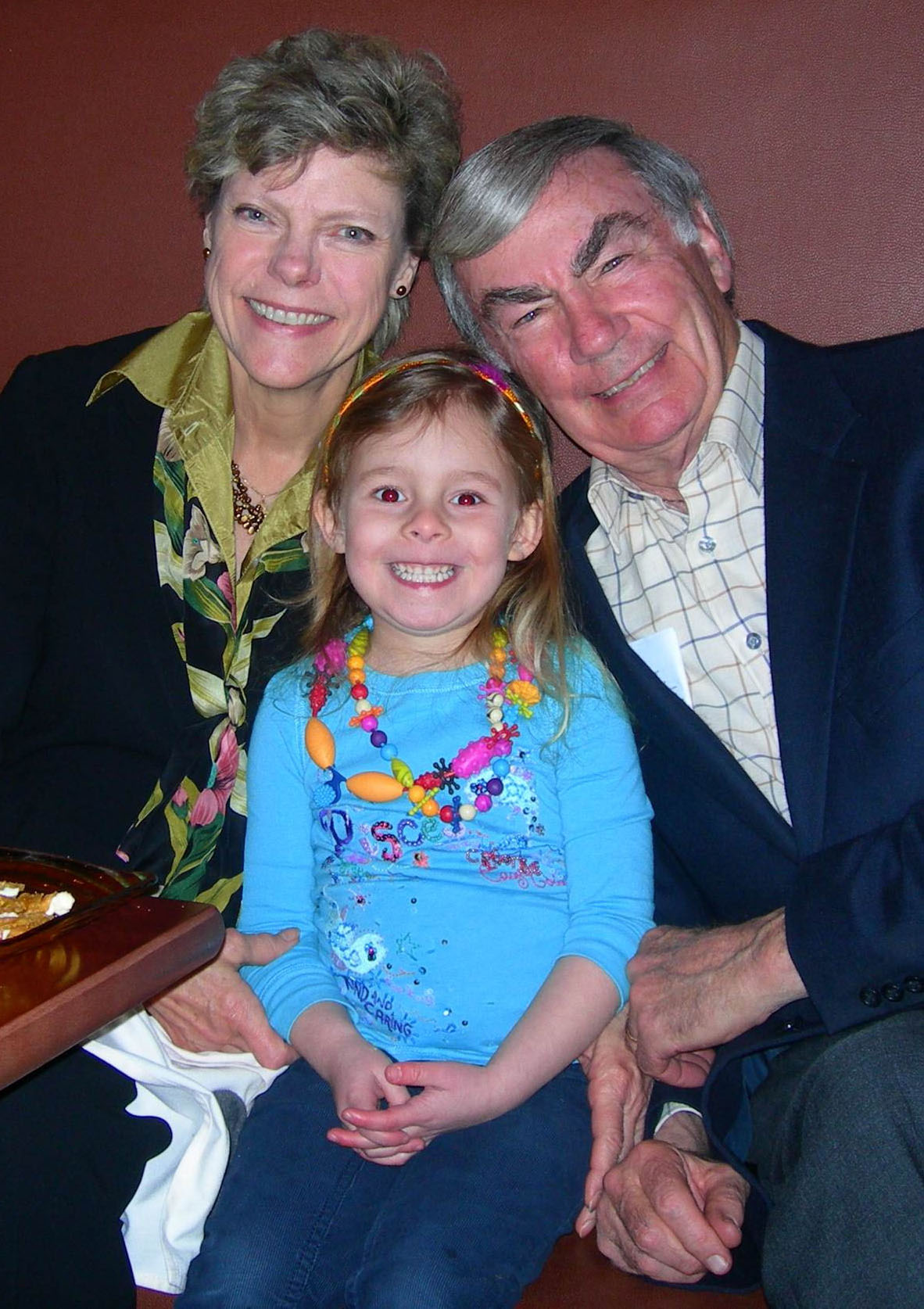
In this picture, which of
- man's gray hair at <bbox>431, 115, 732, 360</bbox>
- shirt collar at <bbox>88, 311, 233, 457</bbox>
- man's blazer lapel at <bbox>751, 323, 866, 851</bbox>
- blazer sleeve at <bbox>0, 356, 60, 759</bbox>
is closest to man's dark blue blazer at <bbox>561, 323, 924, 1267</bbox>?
man's blazer lapel at <bbox>751, 323, 866, 851</bbox>

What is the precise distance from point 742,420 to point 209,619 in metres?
0.72

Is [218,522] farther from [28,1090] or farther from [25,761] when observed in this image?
[28,1090]

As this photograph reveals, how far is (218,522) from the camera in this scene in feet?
5.08

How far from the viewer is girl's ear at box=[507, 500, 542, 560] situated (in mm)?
1463

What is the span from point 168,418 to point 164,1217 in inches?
39.3

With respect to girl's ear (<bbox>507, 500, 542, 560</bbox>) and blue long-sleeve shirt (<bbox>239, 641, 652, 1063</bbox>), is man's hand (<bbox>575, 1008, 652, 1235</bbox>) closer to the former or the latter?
blue long-sleeve shirt (<bbox>239, 641, 652, 1063</bbox>)

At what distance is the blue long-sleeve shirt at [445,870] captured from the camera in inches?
50.8

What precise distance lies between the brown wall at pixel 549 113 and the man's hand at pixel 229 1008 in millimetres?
907

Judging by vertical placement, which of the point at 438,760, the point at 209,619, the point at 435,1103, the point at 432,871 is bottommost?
the point at 435,1103

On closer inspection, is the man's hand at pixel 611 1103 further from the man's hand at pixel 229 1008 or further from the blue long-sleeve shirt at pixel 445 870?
the man's hand at pixel 229 1008

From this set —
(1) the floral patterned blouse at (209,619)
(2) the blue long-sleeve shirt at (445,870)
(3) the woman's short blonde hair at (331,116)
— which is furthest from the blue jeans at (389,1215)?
(3) the woman's short blonde hair at (331,116)

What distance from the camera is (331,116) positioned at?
1.43 metres

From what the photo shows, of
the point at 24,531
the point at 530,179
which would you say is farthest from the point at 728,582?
the point at 24,531

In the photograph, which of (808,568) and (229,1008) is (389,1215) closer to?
(229,1008)
